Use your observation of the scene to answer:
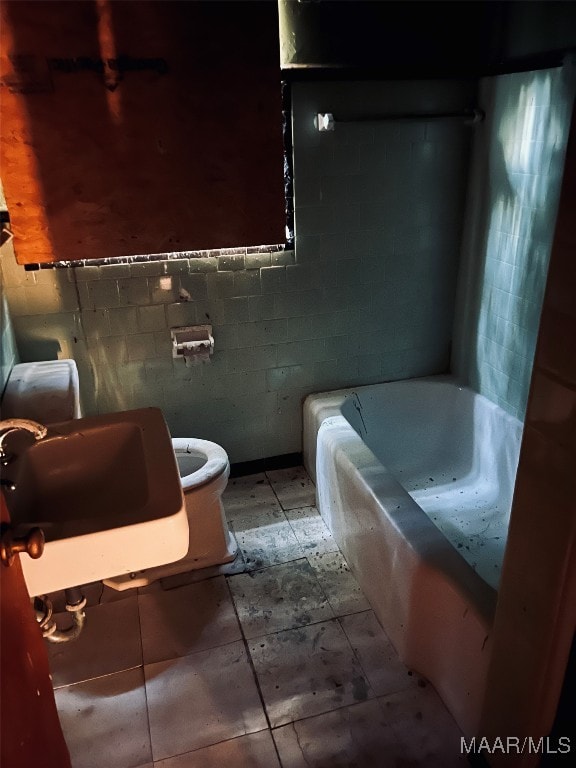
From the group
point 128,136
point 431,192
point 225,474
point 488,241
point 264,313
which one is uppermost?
point 128,136

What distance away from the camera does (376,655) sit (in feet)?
6.65

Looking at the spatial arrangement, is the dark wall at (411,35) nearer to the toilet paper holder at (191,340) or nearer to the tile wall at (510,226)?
the tile wall at (510,226)

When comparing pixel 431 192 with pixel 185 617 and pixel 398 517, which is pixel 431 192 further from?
pixel 185 617

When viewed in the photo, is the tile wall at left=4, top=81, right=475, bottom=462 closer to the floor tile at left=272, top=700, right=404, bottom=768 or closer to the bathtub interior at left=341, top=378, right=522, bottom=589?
the bathtub interior at left=341, top=378, right=522, bottom=589

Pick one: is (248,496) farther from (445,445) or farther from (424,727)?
(424,727)

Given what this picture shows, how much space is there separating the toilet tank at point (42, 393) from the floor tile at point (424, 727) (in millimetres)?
1399

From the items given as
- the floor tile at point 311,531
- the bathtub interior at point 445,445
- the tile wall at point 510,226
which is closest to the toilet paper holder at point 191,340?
the bathtub interior at point 445,445

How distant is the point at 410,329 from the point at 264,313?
759 mm

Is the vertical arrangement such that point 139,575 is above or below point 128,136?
below

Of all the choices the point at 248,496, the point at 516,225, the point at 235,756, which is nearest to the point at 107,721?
the point at 235,756

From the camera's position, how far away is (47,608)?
1340mm

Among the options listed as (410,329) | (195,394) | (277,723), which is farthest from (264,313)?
(277,723)

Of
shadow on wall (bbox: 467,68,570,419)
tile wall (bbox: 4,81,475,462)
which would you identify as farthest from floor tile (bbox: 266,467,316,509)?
shadow on wall (bbox: 467,68,570,419)

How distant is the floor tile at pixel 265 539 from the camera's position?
2494 millimetres
